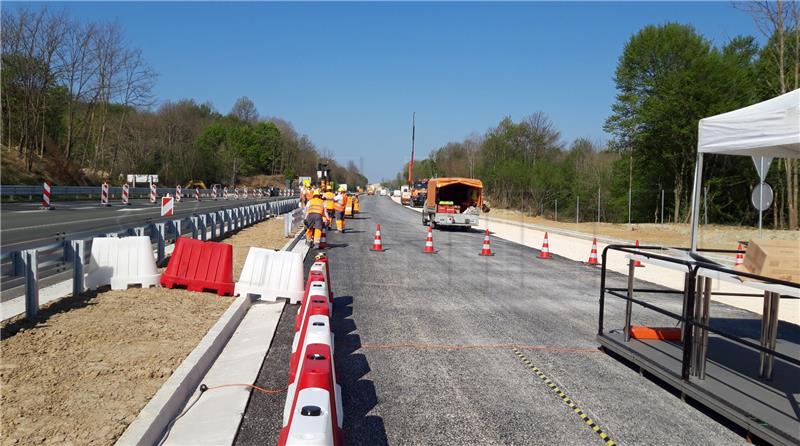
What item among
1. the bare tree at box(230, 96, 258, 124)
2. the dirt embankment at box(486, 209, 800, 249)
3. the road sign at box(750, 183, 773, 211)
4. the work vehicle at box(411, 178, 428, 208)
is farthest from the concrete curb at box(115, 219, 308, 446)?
the bare tree at box(230, 96, 258, 124)

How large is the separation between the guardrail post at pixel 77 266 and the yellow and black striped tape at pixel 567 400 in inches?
248

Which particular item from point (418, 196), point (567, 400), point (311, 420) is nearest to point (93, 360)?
point (311, 420)

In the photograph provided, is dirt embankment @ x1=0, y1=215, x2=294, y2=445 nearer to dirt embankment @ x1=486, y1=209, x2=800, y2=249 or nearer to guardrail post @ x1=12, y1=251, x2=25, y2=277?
guardrail post @ x1=12, y1=251, x2=25, y2=277

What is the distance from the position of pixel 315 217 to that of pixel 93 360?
11.8 metres

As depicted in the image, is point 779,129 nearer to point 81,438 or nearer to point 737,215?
point 81,438

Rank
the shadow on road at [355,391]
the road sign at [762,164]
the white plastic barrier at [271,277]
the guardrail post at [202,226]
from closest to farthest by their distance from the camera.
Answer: the shadow on road at [355,391]
the road sign at [762,164]
the white plastic barrier at [271,277]
the guardrail post at [202,226]

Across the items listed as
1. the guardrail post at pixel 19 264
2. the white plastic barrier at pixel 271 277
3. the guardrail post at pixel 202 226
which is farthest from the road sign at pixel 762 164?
the guardrail post at pixel 202 226

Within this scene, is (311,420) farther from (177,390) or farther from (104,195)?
(104,195)

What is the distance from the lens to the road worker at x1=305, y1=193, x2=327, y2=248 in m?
17.5

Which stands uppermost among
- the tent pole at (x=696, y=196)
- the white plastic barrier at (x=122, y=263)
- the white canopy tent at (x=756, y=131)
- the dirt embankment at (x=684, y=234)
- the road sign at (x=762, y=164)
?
the white canopy tent at (x=756, y=131)

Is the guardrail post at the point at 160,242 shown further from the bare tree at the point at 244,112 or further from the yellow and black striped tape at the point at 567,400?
the bare tree at the point at 244,112

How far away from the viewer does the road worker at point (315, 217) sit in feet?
57.3

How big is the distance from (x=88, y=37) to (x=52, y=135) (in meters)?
10.1

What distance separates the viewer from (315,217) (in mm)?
→ 17672
